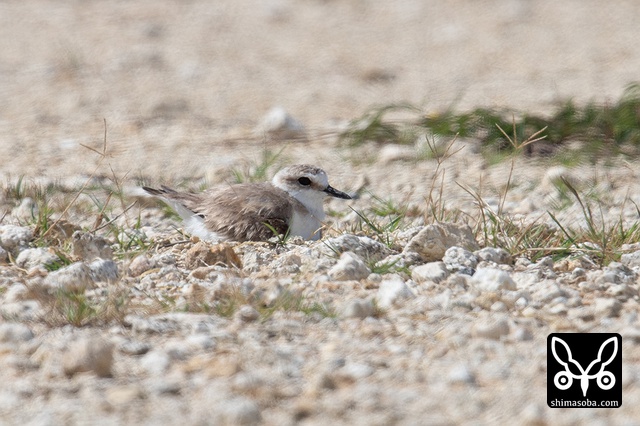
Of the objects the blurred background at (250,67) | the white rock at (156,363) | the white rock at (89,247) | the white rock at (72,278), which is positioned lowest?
the white rock at (156,363)

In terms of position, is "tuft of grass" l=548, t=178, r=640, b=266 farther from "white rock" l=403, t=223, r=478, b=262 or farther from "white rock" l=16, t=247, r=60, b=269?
"white rock" l=16, t=247, r=60, b=269

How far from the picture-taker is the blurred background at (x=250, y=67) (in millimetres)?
7180

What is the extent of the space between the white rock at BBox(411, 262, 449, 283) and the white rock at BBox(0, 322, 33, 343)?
4.59 feet

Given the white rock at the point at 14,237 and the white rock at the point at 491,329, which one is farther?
the white rock at the point at 14,237

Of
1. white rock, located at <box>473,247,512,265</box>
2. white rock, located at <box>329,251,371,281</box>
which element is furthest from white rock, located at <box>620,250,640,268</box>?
white rock, located at <box>329,251,371,281</box>

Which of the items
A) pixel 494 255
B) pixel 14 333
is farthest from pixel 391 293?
pixel 14 333

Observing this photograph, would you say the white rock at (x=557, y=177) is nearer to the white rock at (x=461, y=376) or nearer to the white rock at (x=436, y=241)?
the white rock at (x=436, y=241)

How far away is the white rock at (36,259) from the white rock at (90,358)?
1146 mm

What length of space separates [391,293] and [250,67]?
579 cm

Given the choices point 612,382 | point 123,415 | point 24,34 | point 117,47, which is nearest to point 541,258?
point 612,382

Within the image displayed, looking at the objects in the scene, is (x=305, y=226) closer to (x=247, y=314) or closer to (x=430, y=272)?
(x=430, y=272)

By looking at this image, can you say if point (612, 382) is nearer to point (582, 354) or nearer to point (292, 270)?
point (582, 354)

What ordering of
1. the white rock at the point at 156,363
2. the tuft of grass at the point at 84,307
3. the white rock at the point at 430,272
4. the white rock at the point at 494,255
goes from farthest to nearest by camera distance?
the white rock at the point at 494,255, the white rock at the point at 430,272, the tuft of grass at the point at 84,307, the white rock at the point at 156,363

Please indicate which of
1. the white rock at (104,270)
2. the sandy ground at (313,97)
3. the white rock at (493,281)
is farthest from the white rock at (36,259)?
the white rock at (493,281)
